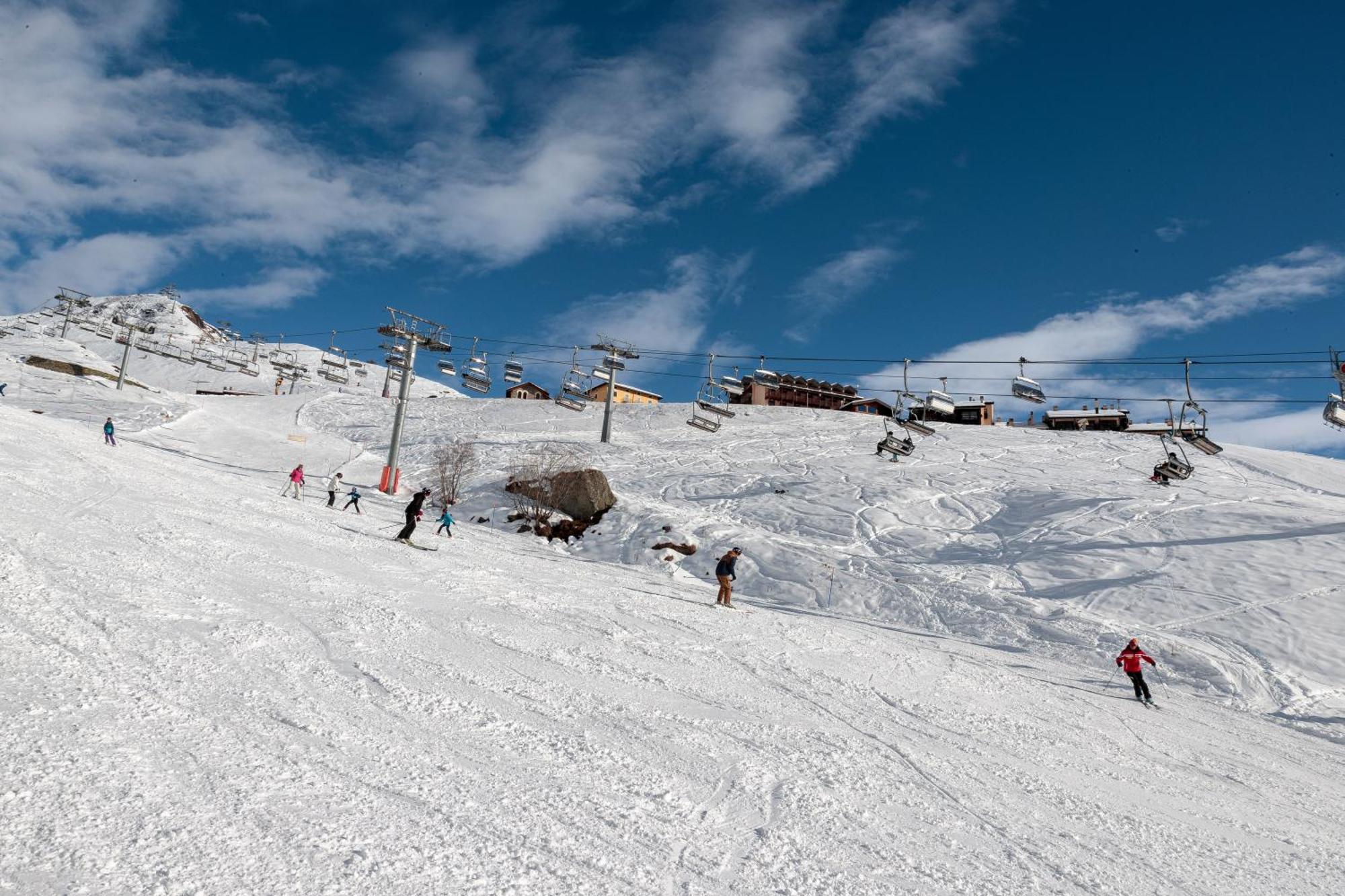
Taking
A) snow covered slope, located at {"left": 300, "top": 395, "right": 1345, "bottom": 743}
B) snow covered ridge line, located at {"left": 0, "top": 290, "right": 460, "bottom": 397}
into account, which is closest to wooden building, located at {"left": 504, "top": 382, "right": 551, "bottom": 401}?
snow covered ridge line, located at {"left": 0, "top": 290, "right": 460, "bottom": 397}

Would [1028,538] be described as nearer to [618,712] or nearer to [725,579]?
[725,579]

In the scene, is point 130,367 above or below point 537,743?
above

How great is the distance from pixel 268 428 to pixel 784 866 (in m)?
53.4

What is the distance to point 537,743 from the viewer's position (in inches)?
249

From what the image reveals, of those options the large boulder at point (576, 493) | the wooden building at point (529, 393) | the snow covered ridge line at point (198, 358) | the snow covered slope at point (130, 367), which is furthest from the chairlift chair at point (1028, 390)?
the wooden building at point (529, 393)

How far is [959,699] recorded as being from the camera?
10281 mm

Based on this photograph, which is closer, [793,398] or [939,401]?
[939,401]

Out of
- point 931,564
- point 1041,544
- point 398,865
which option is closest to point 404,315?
point 931,564

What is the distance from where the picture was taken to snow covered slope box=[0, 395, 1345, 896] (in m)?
4.34

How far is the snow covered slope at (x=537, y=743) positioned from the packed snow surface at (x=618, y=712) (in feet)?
0.13

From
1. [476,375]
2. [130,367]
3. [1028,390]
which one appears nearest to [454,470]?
[476,375]

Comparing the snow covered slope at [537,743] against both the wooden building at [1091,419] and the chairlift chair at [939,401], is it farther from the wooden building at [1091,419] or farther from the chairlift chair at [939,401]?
the wooden building at [1091,419]

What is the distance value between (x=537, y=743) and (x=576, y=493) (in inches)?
976

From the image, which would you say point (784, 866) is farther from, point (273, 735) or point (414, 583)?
point (414, 583)
